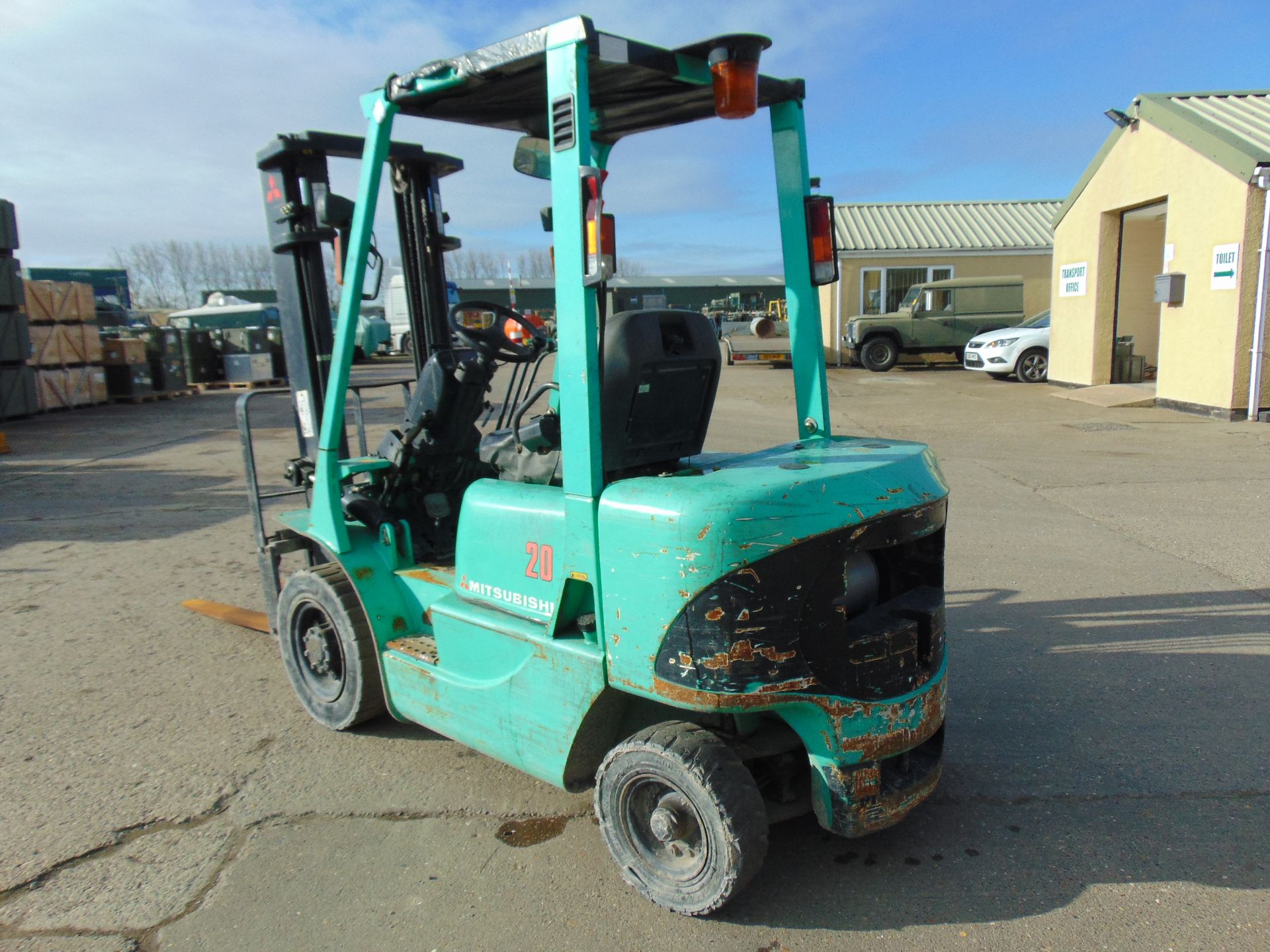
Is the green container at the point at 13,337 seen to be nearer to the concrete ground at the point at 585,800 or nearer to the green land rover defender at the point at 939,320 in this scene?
the concrete ground at the point at 585,800

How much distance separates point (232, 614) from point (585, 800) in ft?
10.3

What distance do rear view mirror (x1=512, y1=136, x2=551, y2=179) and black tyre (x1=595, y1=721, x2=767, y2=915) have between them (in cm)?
248

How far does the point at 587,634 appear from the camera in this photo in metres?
2.93

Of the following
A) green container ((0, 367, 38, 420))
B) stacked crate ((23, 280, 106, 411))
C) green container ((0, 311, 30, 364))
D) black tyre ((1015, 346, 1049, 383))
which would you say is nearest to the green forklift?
green container ((0, 311, 30, 364))

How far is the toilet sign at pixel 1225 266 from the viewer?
40.4 ft

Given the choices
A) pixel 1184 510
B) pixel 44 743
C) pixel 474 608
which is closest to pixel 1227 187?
pixel 1184 510

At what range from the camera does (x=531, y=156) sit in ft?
13.2

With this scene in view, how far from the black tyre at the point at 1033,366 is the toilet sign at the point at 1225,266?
648 centimetres

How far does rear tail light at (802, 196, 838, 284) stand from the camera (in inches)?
136

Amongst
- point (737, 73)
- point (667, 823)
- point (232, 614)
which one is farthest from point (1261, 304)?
point (232, 614)

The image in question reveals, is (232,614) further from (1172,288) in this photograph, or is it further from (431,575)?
Result: (1172,288)

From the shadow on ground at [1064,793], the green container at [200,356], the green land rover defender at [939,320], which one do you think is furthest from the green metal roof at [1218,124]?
the green container at [200,356]

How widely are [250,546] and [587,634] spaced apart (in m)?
5.60

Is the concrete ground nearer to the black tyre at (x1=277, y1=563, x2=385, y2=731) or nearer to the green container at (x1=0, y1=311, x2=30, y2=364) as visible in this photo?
the black tyre at (x1=277, y1=563, x2=385, y2=731)
